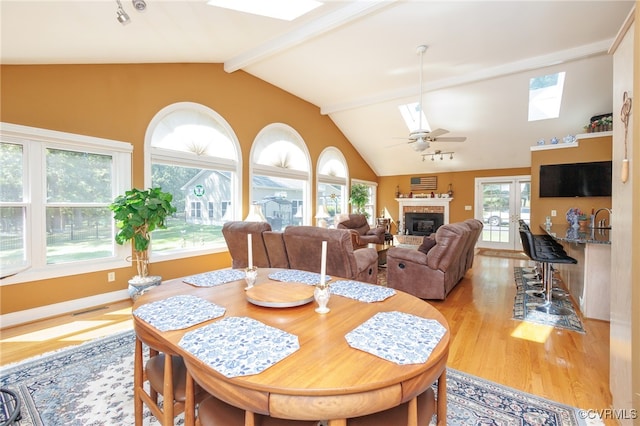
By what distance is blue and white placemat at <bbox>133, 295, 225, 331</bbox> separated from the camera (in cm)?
121

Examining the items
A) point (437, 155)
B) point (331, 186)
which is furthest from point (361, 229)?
point (437, 155)

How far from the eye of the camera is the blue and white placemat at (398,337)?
36.8 inches

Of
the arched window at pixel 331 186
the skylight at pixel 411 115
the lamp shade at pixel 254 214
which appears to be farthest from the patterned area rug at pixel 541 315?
the skylight at pixel 411 115

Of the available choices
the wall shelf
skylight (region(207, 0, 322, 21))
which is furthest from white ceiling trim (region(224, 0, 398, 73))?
the wall shelf

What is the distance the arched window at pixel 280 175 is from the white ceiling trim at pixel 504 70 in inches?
76.3

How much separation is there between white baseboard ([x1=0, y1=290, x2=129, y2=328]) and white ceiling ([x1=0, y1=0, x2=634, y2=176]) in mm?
2637

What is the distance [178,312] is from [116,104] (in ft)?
12.1

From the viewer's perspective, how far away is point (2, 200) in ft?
9.60

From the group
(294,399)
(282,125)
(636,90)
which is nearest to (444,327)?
(294,399)

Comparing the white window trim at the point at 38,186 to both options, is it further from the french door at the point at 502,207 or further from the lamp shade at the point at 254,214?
the french door at the point at 502,207

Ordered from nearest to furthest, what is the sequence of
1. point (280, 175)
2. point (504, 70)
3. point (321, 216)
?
1. point (504, 70)
2. point (280, 175)
3. point (321, 216)

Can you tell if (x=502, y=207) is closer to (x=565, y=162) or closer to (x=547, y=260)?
(x=565, y=162)

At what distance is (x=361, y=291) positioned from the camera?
1.62 metres

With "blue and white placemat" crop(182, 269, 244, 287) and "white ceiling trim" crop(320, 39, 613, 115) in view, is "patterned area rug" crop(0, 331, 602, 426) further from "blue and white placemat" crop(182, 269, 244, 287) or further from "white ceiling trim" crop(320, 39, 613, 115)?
"white ceiling trim" crop(320, 39, 613, 115)
